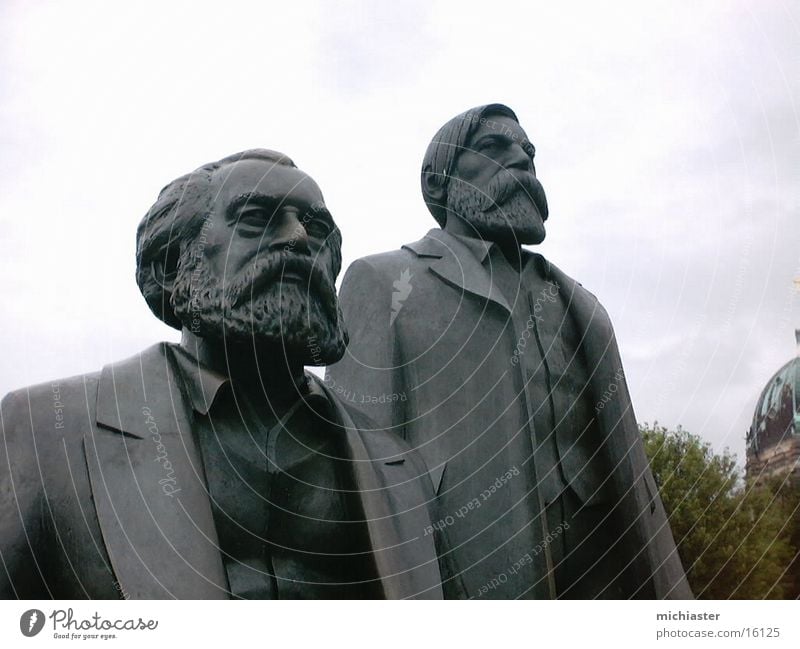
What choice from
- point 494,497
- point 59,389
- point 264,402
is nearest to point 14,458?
point 59,389

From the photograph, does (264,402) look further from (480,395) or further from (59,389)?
(480,395)

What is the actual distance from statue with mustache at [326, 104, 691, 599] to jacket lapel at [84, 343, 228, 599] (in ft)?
6.53

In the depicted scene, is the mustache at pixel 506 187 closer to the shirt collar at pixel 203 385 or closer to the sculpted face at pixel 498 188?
the sculpted face at pixel 498 188

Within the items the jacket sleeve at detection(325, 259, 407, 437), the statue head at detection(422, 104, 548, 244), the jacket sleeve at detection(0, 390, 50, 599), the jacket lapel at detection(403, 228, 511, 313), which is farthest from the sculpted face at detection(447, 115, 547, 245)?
the jacket sleeve at detection(0, 390, 50, 599)

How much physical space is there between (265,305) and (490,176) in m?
2.85

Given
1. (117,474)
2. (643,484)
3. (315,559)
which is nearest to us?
(117,474)

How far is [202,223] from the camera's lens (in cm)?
543

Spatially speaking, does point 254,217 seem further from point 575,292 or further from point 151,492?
point 575,292

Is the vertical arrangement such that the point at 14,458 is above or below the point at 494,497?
above

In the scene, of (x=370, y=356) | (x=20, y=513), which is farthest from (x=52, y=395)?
(x=370, y=356)

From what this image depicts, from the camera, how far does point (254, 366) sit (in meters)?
5.39

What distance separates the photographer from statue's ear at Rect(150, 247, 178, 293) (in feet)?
18.0

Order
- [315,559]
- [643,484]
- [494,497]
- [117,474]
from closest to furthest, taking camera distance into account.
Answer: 1. [117,474]
2. [315,559]
3. [494,497]
4. [643,484]

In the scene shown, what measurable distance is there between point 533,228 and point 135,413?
329 centimetres
